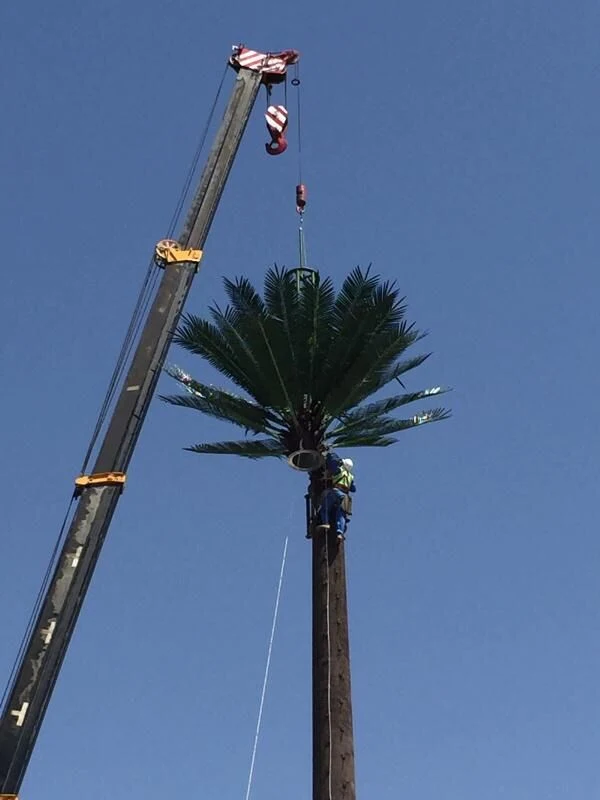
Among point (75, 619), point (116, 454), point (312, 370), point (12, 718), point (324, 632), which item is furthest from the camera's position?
point (312, 370)

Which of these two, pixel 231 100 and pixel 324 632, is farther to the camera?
pixel 231 100

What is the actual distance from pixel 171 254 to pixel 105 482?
415 cm

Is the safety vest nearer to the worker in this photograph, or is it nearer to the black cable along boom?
the worker

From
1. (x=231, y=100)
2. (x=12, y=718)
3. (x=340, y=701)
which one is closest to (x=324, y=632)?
(x=340, y=701)

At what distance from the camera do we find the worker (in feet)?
54.8

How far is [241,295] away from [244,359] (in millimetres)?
925

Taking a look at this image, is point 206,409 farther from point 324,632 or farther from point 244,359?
point 324,632

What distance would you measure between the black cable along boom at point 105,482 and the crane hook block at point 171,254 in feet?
0.04

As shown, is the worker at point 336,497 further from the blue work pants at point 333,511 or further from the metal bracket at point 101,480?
the metal bracket at point 101,480

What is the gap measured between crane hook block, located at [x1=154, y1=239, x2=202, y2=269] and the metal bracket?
12.7ft

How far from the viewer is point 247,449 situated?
18109mm

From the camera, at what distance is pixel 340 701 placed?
15.2m

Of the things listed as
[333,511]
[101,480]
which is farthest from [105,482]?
[333,511]

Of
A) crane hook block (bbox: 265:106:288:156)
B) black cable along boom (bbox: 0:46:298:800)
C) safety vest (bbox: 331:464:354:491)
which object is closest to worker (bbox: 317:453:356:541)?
safety vest (bbox: 331:464:354:491)
